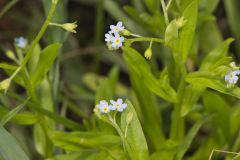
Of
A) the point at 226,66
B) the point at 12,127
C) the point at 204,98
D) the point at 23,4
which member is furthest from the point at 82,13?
the point at 226,66

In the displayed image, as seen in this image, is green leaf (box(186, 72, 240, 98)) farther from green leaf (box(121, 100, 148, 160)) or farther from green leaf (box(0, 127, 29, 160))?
green leaf (box(0, 127, 29, 160))

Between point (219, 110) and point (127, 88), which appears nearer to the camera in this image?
point (219, 110)

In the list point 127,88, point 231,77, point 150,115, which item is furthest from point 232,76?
point 127,88

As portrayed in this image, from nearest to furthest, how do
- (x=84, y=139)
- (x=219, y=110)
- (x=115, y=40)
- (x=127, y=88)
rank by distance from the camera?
(x=115, y=40)
(x=84, y=139)
(x=219, y=110)
(x=127, y=88)

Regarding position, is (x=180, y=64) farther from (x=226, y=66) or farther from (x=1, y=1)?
(x=1, y=1)

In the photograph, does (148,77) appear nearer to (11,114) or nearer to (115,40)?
(115,40)

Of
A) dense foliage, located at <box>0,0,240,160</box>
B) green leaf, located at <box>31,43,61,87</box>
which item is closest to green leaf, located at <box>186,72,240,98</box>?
dense foliage, located at <box>0,0,240,160</box>
